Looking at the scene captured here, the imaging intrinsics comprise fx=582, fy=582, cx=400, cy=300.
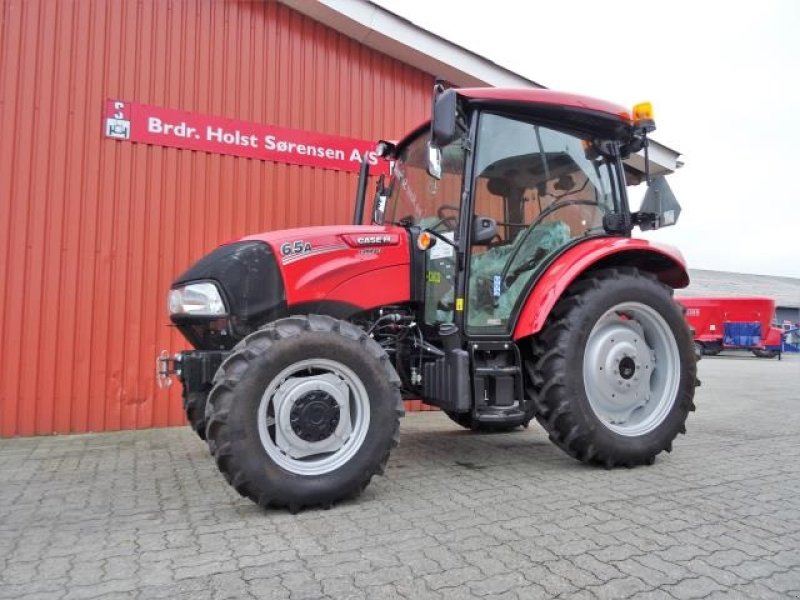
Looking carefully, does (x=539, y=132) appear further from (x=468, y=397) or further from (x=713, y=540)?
(x=713, y=540)

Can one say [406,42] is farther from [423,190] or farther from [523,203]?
[523,203]

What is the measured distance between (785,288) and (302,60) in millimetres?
43367

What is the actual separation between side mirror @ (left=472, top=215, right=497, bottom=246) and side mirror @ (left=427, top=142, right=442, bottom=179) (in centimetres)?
39

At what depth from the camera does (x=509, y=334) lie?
3826mm

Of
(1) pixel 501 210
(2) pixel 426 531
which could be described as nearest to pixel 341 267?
(1) pixel 501 210

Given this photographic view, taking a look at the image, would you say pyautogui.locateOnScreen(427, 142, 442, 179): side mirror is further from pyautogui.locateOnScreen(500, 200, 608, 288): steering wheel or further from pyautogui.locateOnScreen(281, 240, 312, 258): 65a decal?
pyautogui.locateOnScreen(281, 240, 312, 258): 65a decal

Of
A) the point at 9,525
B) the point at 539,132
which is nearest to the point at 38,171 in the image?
the point at 9,525

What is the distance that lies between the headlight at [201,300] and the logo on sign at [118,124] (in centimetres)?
306

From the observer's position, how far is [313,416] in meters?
3.05

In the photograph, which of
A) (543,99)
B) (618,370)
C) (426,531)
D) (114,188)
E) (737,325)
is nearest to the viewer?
(426,531)

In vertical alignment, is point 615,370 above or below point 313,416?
above

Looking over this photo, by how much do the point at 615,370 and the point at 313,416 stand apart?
2136mm

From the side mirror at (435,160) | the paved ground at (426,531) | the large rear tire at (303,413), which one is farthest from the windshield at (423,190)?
the paved ground at (426,531)

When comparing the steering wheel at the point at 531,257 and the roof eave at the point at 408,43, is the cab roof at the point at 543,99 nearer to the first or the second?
the steering wheel at the point at 531,257
